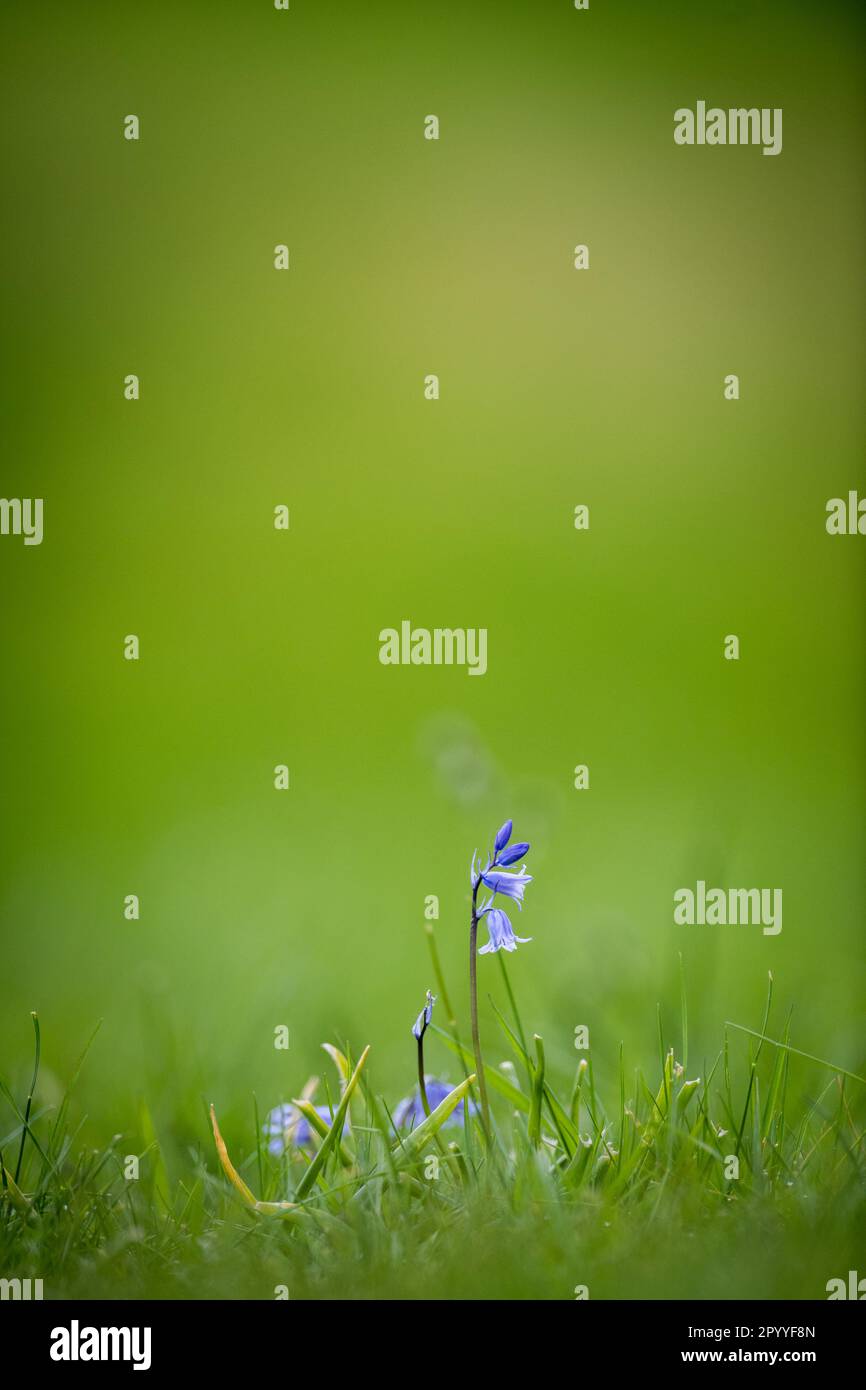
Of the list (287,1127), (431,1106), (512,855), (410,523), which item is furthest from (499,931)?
(410,523)

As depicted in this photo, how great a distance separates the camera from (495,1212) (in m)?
1.57

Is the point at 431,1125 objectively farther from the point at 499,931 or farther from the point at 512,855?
the point at 512,855

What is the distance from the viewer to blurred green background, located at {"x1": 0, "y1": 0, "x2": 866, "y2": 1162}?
93.6 inches

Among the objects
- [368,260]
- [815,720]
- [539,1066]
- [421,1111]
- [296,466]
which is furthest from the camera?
[296,466]

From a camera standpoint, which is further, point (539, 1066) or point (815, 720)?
point (815, 720)

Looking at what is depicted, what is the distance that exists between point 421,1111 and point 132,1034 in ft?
2.79

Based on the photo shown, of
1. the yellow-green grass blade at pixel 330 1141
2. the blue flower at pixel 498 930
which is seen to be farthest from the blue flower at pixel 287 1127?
the blue flower at pixel 498 930

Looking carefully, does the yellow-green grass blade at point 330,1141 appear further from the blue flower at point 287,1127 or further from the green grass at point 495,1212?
the blue flower at point 287,1127

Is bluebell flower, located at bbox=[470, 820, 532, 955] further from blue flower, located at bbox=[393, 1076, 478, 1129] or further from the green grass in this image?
blue flower, located at bbox=[393, 1076, 478, 1129]

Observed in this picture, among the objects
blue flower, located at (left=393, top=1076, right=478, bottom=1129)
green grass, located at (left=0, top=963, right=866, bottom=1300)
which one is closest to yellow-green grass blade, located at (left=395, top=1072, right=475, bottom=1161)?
green grass, located at (left=0, top=963, right=866, bottom=1300)

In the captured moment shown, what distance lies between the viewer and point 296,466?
288 cm

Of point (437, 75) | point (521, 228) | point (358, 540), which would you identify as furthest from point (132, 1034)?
point (437, 75)
